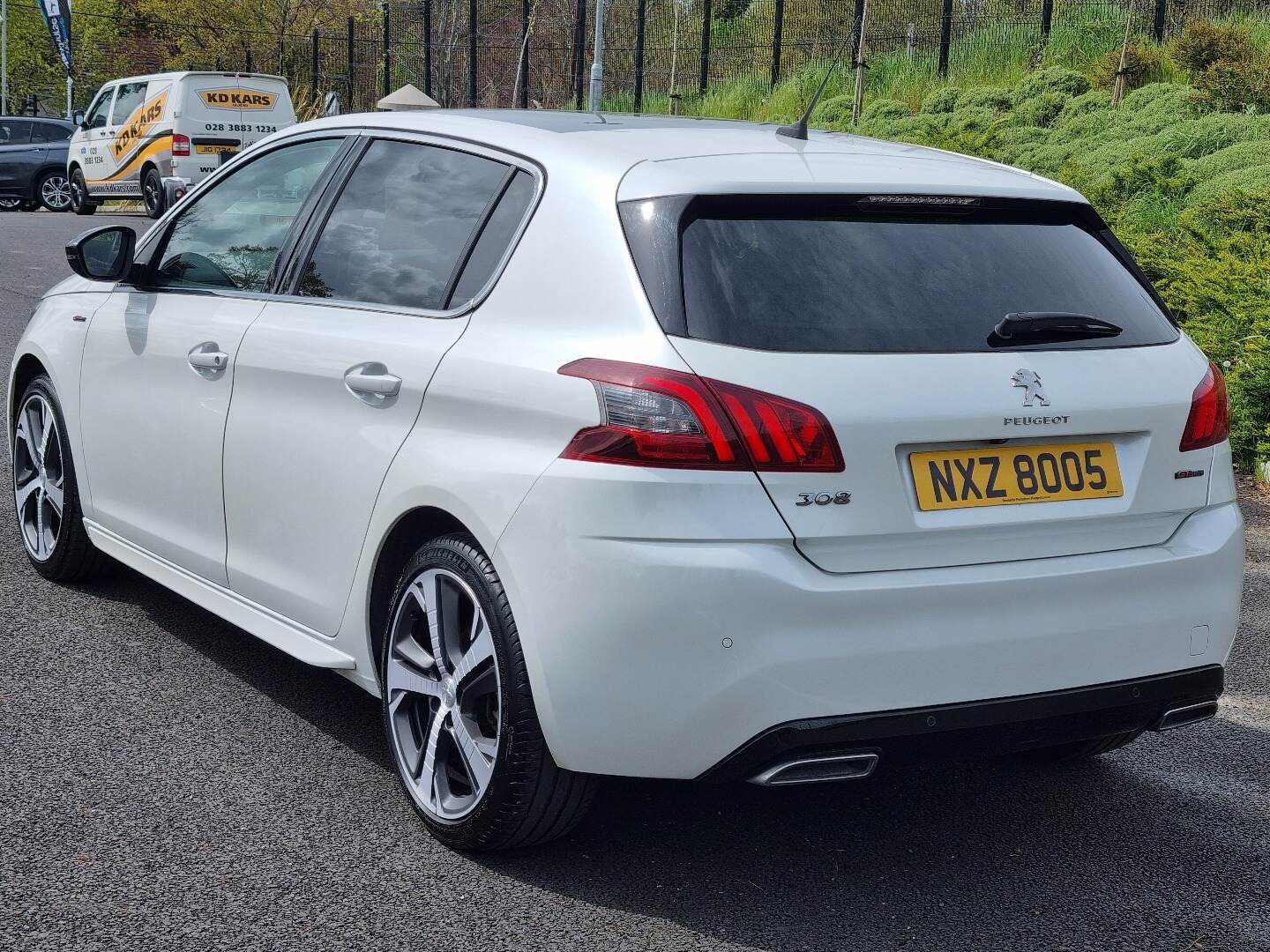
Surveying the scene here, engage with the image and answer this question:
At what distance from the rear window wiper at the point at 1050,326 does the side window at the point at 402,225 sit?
1.25 m

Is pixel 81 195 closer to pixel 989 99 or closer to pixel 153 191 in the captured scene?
pixel 153 191

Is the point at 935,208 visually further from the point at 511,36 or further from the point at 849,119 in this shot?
the point at 511,36

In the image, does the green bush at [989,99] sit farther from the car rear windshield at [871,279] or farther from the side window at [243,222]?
the car rear windshield at [871,279]

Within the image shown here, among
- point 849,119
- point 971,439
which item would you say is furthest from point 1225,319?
point 849,119

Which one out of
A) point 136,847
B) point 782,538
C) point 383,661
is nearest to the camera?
point 782,538

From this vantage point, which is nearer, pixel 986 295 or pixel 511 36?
pixel 986 295

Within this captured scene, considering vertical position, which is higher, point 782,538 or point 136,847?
point 782,538

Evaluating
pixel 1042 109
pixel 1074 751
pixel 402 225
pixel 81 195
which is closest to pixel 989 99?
pixel 1042 109

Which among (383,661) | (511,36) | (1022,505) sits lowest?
(511,36)

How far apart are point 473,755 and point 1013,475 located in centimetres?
134

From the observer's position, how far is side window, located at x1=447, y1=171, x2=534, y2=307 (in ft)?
11.7

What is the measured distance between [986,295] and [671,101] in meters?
32.4

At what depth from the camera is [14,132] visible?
31922mm

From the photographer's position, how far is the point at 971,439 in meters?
3.12
